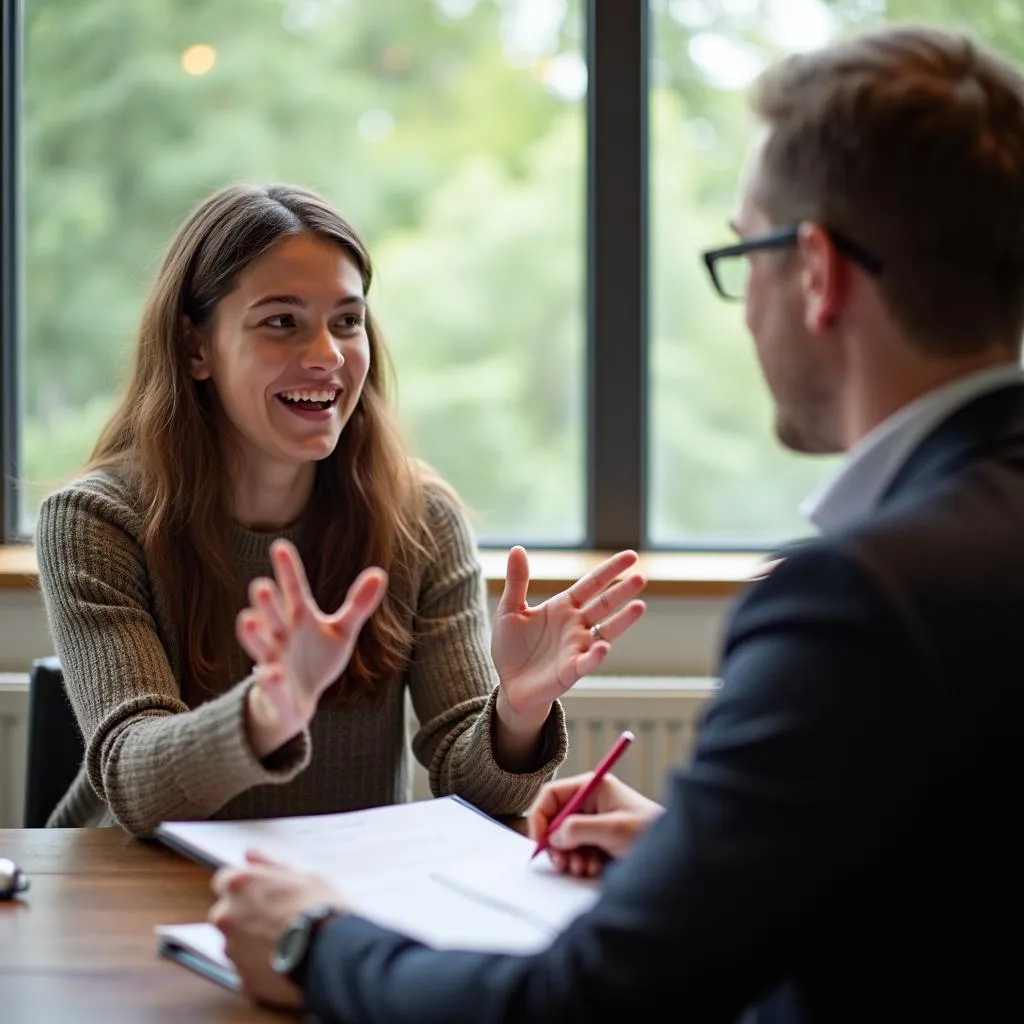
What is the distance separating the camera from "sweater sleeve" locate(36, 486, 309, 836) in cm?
142

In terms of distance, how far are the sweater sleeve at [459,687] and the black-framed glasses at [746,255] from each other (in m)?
0.66

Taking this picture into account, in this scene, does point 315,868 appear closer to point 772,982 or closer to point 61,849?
point 61,849

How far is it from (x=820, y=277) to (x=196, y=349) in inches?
46.1

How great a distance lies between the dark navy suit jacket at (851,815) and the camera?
2.68 ft

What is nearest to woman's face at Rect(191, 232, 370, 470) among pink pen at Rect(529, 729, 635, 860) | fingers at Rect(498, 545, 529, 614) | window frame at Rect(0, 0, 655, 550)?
fingers at Rect(498, 545, 529, 614)

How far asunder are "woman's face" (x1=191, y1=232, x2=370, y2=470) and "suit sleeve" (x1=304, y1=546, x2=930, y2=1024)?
111 centimetres

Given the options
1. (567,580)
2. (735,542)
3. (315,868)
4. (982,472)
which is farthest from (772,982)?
(735,542)

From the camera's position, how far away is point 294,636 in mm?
1283

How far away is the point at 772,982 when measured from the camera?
86 centimetres

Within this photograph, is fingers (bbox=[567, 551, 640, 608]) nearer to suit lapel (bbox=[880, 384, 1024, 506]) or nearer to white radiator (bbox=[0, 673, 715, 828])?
suit lapel (bbox=[880, 384, 1024, 506])

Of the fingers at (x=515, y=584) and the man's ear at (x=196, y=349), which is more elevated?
the man's ear at (x=196, y=349)

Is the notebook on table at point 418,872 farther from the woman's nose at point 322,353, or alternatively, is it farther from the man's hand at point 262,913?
the woman's nose at point 322,353

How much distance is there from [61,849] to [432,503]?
2.49 ft

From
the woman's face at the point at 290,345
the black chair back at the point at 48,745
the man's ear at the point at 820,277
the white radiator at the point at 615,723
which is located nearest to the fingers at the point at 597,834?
the man's ear at the point at 820,277
